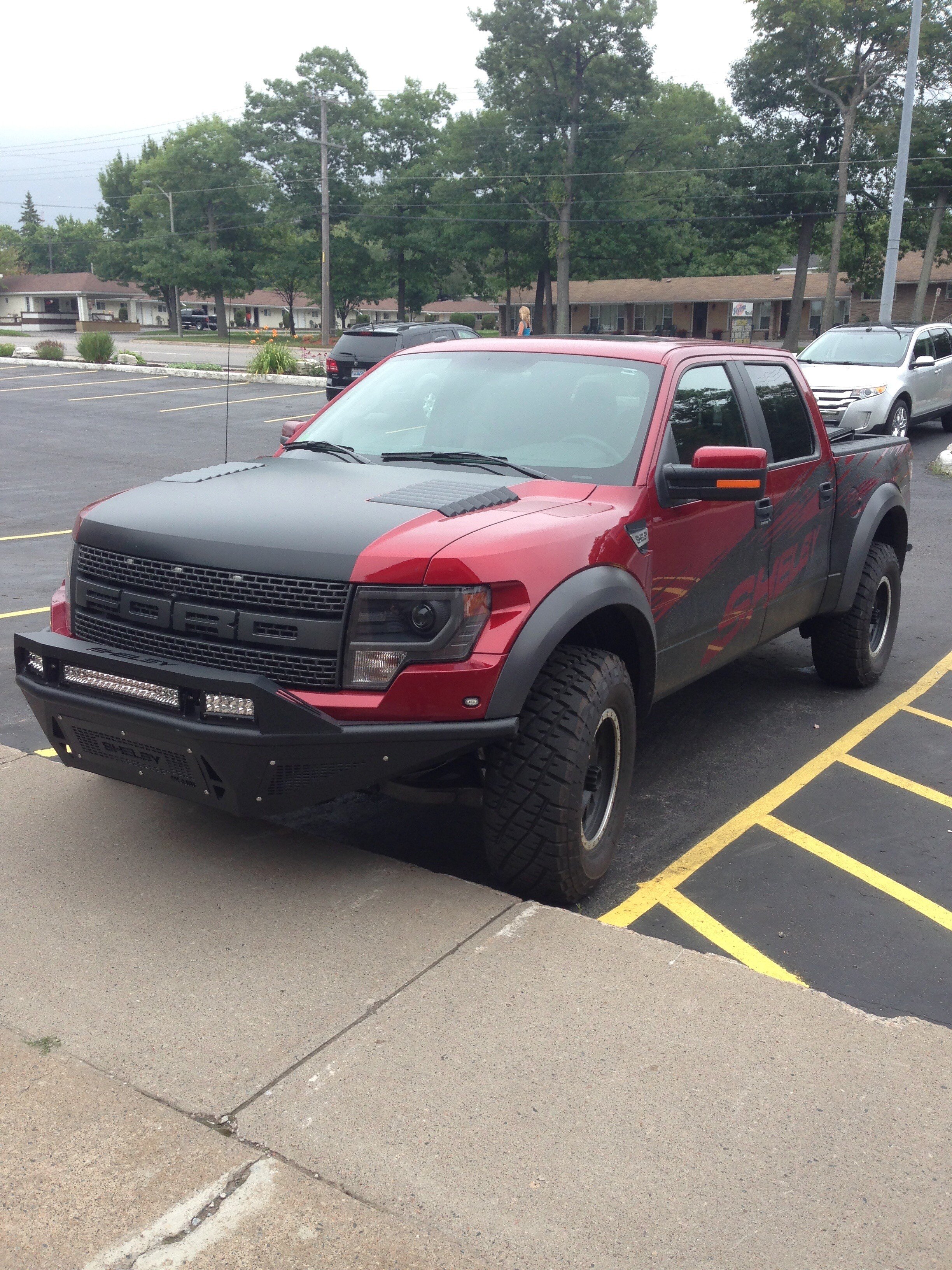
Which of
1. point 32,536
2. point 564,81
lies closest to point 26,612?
point 32,536

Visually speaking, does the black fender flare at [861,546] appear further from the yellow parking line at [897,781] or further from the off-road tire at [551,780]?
the off-road tire at [551,780]

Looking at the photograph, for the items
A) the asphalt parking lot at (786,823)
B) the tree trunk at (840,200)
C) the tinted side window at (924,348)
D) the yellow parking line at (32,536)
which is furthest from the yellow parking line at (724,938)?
the tree trunk at (840,200)

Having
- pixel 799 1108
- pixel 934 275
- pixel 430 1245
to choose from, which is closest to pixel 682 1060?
pixel 799 1108

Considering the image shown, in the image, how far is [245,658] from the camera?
3.59 m

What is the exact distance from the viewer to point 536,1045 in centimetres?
310

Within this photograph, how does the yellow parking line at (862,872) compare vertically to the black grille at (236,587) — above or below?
below

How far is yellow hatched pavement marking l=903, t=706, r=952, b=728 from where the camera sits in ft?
20.6

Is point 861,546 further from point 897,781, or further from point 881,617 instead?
point 897,781

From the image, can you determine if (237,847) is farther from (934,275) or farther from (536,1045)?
(934,275)

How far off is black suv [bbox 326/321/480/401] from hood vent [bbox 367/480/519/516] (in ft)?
62.6

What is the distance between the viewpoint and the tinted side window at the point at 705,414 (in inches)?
187

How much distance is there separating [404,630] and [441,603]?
0.46ft

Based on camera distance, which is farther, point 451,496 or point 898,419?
point 898,419

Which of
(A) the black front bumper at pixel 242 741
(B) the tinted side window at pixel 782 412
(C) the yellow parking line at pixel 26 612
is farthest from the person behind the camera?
(C) the yellow parking line at pixel 26 612
